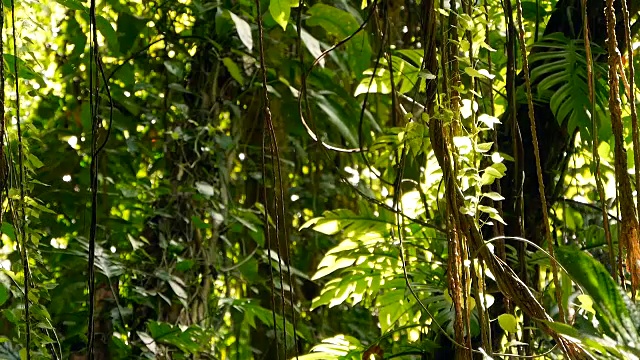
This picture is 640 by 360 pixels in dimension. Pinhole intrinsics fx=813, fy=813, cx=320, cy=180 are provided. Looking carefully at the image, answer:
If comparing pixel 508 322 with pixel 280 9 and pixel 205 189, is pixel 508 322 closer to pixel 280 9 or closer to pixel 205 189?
pixel 280 9

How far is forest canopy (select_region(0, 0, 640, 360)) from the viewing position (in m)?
0.98

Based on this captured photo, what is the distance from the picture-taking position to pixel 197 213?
187 cm

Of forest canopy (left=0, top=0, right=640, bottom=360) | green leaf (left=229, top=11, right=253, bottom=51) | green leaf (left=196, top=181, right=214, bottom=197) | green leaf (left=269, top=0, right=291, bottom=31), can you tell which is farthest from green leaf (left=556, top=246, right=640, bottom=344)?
green leaf (left=196, top=181, right=214, bottom=197)

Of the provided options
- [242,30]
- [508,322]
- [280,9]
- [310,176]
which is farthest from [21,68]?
[310,176]

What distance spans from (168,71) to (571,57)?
0.99 metres

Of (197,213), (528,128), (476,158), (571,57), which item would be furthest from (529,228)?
(197,213)

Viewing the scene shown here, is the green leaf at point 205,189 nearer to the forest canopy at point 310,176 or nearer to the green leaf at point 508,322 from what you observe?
the forest canopy at point 310,176

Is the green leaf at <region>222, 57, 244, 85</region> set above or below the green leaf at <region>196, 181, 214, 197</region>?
above

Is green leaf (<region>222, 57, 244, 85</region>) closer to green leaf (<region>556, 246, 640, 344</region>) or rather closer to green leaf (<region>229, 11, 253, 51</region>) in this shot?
green leaf (<region>229, 11, 253, 51</region>)

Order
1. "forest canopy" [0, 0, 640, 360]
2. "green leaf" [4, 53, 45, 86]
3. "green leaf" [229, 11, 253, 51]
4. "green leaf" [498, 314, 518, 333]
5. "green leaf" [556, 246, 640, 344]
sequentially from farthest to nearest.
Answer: "green leaf" [229, 11, 253, 51]
"green leaf" [4, 53, 45, 86]
"forest canopy" [0, 0, 640, 360]
"green leaf" [498, 314, 518, 333]
"green leaf" [556, 246, 640, 344]

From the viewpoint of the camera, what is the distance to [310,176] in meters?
2.46

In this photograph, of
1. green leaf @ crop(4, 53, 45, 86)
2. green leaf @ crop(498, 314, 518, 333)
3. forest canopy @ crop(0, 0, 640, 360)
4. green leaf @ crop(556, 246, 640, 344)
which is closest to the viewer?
green leaf @ crop(556, 246, 640, 344)

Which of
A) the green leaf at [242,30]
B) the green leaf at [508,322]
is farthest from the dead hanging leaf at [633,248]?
the green leaf at [242,30]

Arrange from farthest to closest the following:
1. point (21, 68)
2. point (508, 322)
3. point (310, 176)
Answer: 1. point (310, 176)
2. point (21, 68)
3. point (508, 322)
